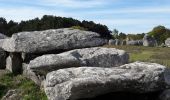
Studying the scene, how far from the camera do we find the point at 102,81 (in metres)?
14.0

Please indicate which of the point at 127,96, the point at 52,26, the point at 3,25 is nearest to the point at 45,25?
the point at 52,26

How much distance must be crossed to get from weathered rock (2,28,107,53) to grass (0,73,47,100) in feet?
3.95

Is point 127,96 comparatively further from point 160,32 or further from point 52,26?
point 160,32

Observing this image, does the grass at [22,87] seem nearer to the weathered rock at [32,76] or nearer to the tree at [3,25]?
the weathered rock at [32,76]

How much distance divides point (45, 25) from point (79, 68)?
56.4m

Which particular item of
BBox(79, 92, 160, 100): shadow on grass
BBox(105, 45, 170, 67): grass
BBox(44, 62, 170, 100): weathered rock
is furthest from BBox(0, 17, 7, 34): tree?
BBox(44, 62, 170, 100): weathered rock

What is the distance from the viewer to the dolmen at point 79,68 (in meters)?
13.9

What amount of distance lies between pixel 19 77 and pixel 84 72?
20.5ft

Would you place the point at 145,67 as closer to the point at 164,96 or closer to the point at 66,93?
the point at 164,96

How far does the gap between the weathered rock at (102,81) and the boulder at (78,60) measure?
1428 millimetres

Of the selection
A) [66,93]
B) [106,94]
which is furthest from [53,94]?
[106,94]

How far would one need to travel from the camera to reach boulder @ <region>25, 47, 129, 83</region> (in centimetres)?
1633

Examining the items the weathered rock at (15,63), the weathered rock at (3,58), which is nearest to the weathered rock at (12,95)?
the weathered rock at (15,63)

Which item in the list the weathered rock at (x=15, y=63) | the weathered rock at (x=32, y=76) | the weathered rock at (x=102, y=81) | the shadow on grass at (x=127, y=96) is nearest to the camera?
the weathered rock at (x=102, y=81)
